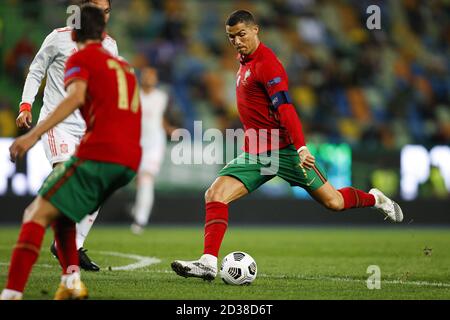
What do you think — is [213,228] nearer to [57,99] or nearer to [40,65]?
[57,99]

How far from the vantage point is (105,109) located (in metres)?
5.34

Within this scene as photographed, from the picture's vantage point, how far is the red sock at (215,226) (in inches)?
276

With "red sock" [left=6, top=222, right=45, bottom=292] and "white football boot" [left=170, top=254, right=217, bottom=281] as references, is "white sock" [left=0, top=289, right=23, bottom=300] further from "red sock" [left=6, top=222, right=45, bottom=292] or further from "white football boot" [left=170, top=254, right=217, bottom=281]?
"white football boot" [left=170, top=254, right=217, bottom=281]

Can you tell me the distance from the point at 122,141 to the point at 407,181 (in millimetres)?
10308

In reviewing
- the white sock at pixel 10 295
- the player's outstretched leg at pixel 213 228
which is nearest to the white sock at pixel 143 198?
the player's outstretched leg at pixel 213 228

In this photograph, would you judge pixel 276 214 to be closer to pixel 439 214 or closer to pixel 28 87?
pixel 439 214

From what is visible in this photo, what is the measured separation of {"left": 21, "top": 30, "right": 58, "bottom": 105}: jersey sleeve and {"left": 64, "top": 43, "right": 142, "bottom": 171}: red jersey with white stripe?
2225mm

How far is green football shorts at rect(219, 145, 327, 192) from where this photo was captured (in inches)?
287

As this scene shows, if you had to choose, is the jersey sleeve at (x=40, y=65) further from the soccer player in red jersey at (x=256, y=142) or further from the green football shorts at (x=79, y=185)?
the green football shorts at (x=79, y=185)

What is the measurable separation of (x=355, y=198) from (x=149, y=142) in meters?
6.61

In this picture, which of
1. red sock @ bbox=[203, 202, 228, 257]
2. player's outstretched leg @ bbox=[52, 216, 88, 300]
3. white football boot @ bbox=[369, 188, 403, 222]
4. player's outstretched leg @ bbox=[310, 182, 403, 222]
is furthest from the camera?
white football boot @ bbox=[369, 188, 403, 222]

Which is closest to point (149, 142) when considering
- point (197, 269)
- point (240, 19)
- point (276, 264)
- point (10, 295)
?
point (276, 264)

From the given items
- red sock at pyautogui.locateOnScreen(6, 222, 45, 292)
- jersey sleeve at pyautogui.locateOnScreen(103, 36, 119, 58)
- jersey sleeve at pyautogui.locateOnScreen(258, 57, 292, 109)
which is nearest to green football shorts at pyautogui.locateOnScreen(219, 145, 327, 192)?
jersey sleeve at pyautogui.locateOnScreen(258, 57, 292, 109)
